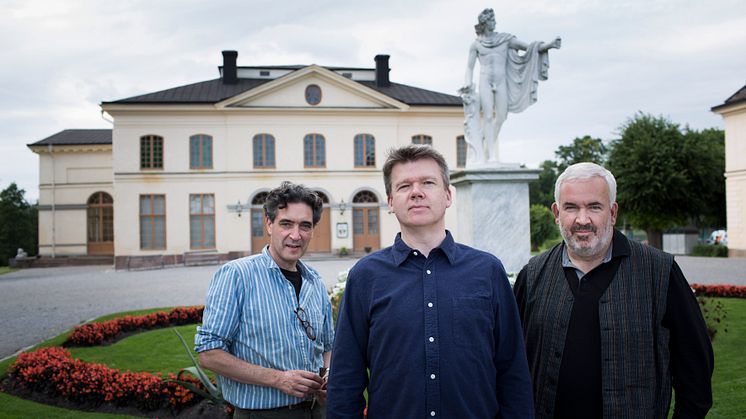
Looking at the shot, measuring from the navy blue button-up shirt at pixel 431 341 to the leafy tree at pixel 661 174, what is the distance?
1126 inches

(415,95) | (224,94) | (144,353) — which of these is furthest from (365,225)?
(144,353)

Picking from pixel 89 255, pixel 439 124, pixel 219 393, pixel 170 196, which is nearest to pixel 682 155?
pixel 439 124

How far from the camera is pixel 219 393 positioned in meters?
4.78

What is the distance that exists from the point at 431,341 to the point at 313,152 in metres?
31.4

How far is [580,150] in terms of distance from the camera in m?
67.4

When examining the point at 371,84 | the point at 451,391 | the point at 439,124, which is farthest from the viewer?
the point at 371,84

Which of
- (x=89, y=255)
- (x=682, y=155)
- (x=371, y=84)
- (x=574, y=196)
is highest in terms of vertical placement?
(x=371, y=84)

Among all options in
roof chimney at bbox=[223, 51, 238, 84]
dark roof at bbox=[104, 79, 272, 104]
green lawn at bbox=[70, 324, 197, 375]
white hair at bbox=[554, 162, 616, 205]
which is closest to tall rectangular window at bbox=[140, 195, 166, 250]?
dark roof at bbox=[104, 79, 272, 104]

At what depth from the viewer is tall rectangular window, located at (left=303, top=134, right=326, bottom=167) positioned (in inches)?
1305

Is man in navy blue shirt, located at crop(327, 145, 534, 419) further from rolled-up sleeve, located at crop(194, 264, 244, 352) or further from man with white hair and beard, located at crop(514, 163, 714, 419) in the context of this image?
rolled-up sleeve, located at crop(194, 264, 244, 352)

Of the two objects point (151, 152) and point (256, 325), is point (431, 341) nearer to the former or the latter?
point (256, 325)

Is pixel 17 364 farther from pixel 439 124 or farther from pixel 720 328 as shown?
pixel 439 124

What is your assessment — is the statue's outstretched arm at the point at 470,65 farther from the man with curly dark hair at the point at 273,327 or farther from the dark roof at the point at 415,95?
the dark roof at the point at 415,95

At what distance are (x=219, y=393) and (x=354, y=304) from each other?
2.89m
